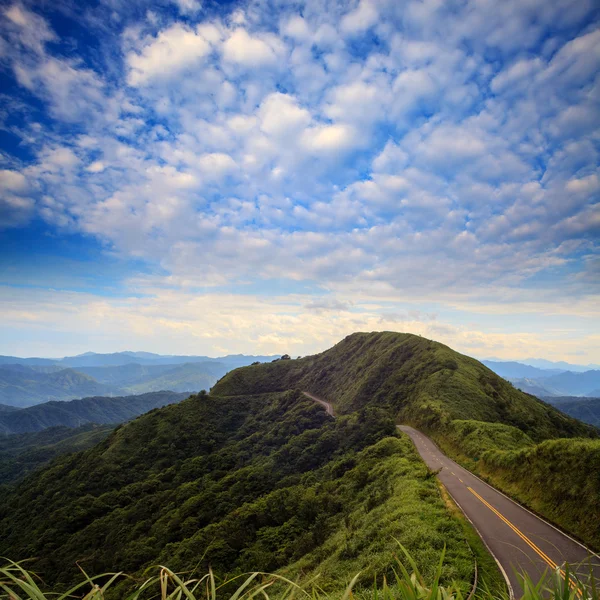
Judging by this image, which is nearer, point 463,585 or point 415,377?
point 463,585

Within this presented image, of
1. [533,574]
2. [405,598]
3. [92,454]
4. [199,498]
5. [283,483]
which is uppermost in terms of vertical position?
[405,598]

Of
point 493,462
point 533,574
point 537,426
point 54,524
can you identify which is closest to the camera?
point 533,574

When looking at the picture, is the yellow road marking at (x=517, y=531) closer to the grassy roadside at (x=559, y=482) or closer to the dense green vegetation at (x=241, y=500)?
the grassy roadside at (x=559, y=482)

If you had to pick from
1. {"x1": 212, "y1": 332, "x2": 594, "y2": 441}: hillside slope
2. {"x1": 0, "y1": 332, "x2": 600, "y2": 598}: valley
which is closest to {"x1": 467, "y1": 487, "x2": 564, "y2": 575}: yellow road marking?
{"x1": 0, "y1": 332, "x2": 600, "y2": 598}: valley

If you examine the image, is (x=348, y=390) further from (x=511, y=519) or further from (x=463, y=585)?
(x=463, y=585)

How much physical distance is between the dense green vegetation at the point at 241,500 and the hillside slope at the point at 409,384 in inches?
398

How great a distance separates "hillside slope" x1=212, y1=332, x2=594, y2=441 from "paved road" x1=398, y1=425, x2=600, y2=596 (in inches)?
777

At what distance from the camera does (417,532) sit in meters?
17.9

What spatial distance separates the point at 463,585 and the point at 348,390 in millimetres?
79403

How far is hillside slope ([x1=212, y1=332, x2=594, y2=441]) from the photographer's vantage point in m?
55.6

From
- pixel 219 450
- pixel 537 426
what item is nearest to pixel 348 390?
pixel 219 450

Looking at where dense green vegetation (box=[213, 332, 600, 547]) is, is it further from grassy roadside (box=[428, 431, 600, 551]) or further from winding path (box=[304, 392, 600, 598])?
winding path (box=[304, 392, 600, 598])

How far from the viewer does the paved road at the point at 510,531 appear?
16.4 metres

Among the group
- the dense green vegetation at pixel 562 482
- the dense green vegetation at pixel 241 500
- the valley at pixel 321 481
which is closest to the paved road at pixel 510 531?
the valley at pixel 321 481
